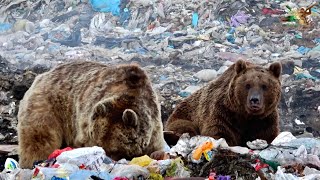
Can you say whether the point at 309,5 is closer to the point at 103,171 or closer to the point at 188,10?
the point at 188,10

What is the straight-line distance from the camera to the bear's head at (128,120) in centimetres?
474

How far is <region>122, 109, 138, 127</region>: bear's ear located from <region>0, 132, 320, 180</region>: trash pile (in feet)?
0.74

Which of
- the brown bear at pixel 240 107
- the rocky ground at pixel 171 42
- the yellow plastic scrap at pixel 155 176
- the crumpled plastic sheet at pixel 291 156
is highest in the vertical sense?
the yellow plastic scrap at pixel 155 176

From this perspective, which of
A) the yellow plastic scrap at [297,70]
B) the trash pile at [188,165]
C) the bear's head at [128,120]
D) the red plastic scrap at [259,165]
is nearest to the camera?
the trash pile at [188,165]

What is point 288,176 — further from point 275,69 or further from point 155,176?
point 275,69

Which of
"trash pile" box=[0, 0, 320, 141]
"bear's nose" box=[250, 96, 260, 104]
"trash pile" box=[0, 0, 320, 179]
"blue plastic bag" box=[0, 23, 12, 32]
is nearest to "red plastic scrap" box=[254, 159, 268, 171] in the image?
"bear's nose" box=[250, 96, 260, 104]

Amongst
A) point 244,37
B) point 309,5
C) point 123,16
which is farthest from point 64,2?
point 309,5

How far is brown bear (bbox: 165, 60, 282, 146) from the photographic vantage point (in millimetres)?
Result: 6543

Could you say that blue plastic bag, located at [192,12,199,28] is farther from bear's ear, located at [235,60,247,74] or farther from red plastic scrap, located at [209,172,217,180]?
red plastic scrap, located at [209,172,217,180]

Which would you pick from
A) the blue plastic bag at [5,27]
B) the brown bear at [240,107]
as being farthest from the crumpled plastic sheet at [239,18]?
the brown bear at [240,107]

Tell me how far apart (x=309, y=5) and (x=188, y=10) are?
2174 mm

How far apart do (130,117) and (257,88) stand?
213cm

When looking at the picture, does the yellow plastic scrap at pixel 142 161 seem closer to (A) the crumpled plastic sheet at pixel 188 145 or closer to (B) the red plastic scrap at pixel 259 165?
(A) the crumpled plastic sheet at pixel 188 145

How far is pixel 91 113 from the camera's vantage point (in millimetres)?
4996
